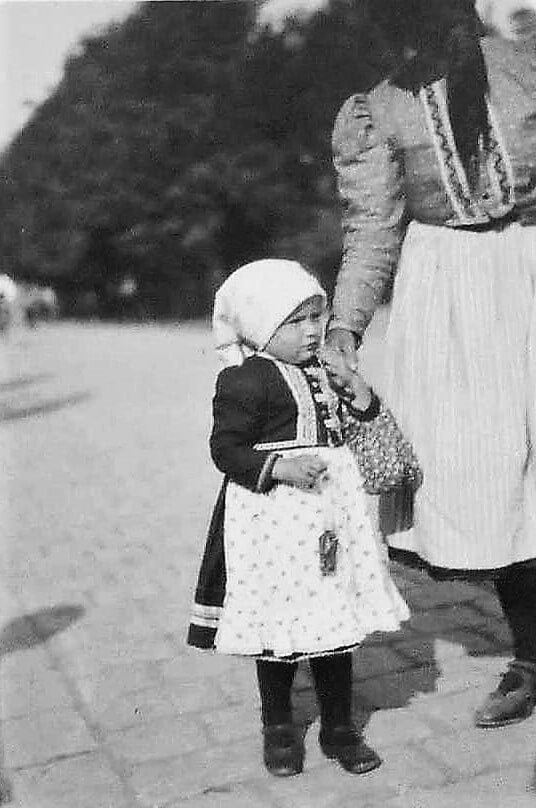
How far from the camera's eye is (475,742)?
263cm

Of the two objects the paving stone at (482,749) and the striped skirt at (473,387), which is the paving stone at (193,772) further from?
the striped skirt at (473,387)

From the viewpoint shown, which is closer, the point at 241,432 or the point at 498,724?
the point at 241,432

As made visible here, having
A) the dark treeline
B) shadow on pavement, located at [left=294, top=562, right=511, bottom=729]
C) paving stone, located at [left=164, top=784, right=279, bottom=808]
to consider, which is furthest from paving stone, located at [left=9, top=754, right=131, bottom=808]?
the dark treeline

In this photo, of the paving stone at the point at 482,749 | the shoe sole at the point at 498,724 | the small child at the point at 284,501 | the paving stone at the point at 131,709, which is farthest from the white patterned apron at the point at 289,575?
the paving stone at the point at 131,709

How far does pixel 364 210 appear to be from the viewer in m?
2.66

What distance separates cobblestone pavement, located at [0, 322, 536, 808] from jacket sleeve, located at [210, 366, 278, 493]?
2.32 feet

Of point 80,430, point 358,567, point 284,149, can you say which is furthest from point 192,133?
point 358,567

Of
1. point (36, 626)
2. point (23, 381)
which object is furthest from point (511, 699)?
point (23, 381)

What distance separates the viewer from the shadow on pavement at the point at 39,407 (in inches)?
324

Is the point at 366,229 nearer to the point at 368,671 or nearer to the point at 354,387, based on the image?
the point at 354,387

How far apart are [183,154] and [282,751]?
16.8 feet

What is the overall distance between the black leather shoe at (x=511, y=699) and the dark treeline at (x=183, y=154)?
168cm

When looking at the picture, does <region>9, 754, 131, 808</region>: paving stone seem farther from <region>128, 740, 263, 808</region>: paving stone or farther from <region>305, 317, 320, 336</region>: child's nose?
<region>305, 317, 320, 336</region>: child's nose

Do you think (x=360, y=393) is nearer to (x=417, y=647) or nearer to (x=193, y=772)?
(x=193, y=772)
